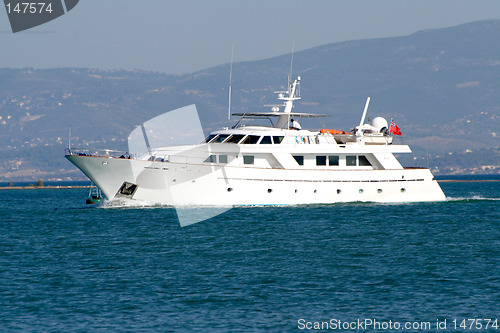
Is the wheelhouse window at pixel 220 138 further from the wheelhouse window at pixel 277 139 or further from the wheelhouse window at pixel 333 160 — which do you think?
the wheelhouse window at pixel 333 160

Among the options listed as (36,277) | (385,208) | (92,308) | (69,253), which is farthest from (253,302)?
(385,208)

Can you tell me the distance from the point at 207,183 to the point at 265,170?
3.53m

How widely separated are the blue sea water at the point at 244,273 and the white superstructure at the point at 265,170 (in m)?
2.98

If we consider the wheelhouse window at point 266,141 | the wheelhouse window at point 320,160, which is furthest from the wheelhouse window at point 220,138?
the wheelhouse window at point 320,160

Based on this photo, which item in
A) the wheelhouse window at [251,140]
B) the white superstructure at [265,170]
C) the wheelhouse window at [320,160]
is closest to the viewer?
the white superstructure at [265,170]

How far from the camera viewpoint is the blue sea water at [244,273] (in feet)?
68.4

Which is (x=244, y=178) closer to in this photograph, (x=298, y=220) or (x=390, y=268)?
(x=298, y=220)

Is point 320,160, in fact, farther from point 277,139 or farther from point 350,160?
point 277,139

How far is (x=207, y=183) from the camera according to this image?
46.3 meters

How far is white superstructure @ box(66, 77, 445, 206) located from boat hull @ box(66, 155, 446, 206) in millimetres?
57

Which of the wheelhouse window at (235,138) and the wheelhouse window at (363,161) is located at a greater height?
the wheelhouse window at (235,138)

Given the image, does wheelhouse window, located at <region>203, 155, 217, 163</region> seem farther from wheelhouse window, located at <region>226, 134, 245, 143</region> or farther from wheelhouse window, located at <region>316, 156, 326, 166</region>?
wheelhouse window, located at <region>316, 156, 326, 166</region>

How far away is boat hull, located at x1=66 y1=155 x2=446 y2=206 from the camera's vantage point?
46062 mm

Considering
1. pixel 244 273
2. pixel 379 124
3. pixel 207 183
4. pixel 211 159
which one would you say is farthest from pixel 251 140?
pixel 244 273
